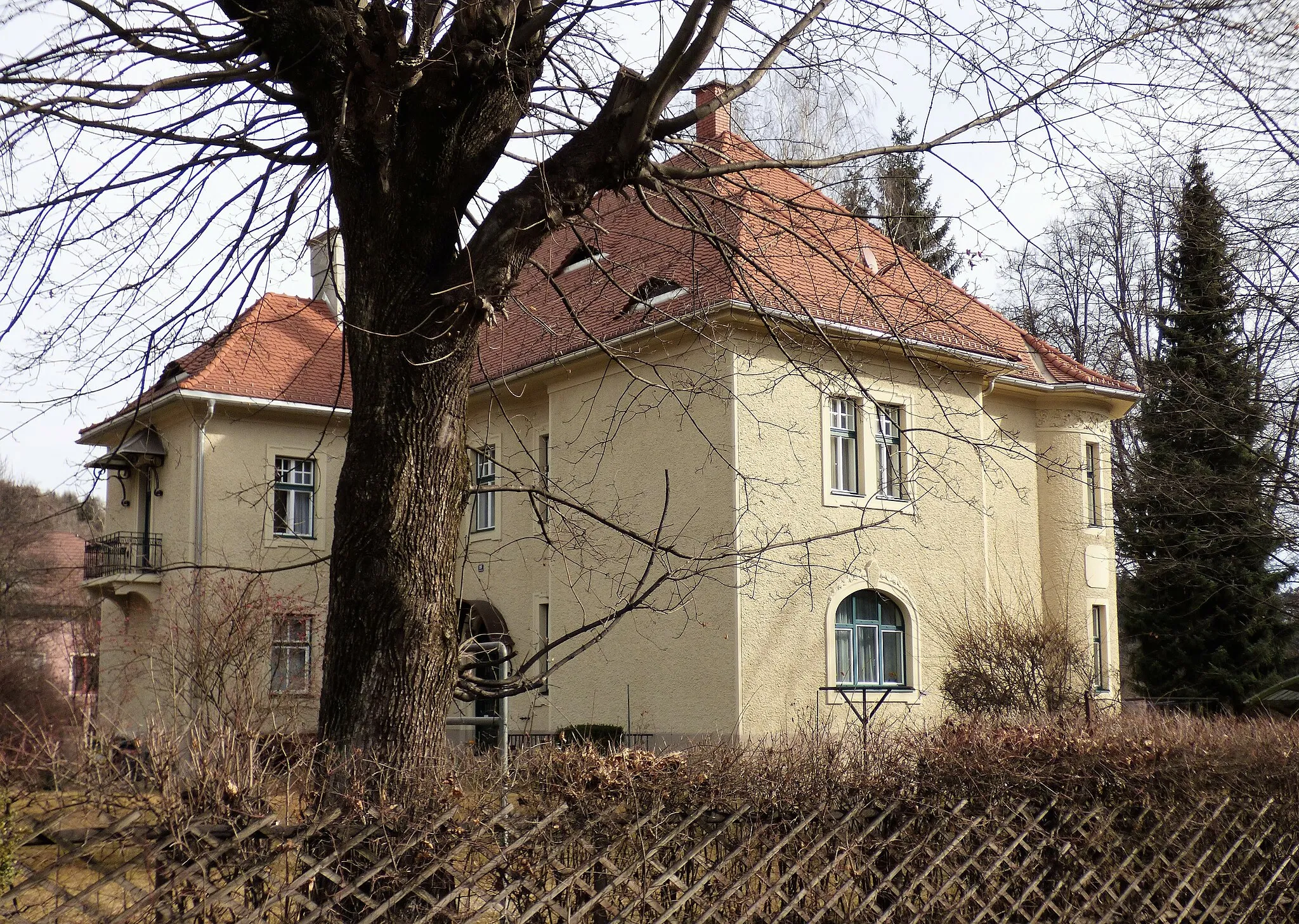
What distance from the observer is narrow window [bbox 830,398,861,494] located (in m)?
19.0

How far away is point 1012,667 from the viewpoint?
59.9 feet

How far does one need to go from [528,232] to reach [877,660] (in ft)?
48.3

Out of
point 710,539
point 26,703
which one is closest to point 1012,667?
point 710,539

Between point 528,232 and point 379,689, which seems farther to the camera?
point 528,232

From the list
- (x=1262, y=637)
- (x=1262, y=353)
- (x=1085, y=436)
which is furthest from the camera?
(x=1262, y=637)

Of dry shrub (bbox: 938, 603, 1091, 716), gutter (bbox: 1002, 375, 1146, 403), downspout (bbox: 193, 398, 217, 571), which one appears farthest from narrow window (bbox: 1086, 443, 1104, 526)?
downspout (bbox: 193, 398, 217, 571)

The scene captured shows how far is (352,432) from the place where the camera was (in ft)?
17.3

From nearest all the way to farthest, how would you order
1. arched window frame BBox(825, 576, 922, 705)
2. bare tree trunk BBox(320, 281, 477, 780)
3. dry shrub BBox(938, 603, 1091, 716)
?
bare tree trunk BBox(320, 281, 477, 780) → dry shrub BBox(938, 603, 1091, 716) → arched window frame BBox(825, 576, 922, 705)

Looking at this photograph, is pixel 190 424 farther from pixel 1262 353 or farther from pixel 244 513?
pixel 1262 353

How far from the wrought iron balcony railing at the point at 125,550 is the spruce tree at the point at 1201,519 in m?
18.3

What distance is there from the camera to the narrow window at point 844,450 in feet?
62.2

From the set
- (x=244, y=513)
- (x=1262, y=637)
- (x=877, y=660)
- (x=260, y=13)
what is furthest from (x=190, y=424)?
(x=1262, y=637)

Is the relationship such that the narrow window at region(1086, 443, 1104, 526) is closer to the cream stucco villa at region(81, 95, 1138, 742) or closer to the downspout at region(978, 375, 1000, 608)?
the cream stucco villa at region(81, 95, 1138, 742)

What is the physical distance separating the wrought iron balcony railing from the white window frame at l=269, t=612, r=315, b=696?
454cm
